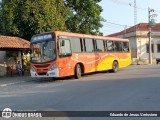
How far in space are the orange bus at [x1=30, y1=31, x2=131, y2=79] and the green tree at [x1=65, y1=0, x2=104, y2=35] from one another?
11451 mm

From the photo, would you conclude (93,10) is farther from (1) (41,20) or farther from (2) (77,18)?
(1) (41,20)

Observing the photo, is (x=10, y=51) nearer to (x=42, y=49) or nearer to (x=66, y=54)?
(x=42, y=49)

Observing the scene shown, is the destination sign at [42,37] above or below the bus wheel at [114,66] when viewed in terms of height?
above

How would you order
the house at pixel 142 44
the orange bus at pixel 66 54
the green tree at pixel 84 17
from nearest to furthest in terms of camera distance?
the orange bus at pixel 66 54 → the green tree at pixel 84 17 → the house at pixel 142 44

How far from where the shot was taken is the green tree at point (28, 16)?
1065 inches

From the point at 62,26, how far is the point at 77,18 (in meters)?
6.73

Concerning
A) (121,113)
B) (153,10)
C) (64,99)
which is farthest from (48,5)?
(153,10)

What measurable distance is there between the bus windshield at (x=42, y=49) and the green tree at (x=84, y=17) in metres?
15.5

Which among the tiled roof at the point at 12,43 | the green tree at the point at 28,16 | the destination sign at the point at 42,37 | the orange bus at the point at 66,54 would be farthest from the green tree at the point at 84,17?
the destination sign at the point at 42,37

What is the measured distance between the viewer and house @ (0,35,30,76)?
2469cm

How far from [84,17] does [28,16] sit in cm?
1012

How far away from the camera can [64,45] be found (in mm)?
19609

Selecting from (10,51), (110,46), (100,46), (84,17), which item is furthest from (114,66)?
(84,17)

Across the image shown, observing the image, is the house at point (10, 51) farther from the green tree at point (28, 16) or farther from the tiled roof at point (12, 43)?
the green tree at point (28, 16)
